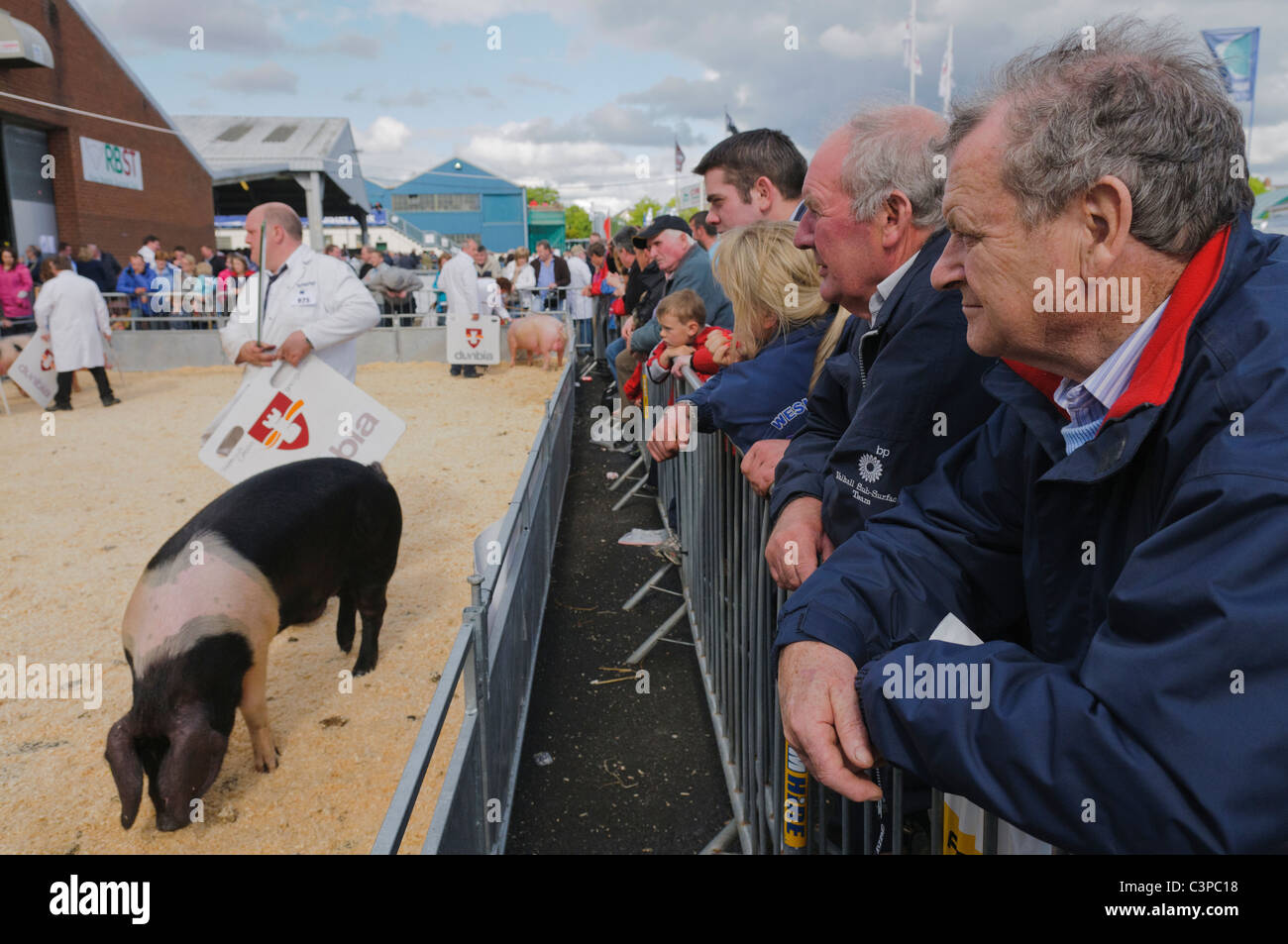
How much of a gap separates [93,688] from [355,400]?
1.97 m

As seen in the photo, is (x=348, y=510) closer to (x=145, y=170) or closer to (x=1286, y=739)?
(x=1286, y=739)

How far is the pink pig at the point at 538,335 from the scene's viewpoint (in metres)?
15.0

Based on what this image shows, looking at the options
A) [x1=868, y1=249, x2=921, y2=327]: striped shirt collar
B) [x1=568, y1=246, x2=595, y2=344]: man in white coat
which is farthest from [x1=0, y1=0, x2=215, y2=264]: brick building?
[x1=868, y1=249, x2=921, y2=327]: striped shirt collar

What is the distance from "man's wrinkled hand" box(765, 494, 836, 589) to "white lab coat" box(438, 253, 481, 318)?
13.2 m

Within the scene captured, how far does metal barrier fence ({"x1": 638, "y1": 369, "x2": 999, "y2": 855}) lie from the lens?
5.50 feet

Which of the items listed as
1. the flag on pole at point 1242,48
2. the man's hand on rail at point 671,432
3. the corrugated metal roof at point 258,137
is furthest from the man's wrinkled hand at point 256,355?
the corrugated metal roof at point 258,137

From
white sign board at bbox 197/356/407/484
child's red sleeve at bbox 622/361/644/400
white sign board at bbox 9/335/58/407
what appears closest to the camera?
white sign board at bbox 197/356/407/484

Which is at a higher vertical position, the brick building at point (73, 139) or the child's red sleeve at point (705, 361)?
the brick building at point (73, 139)

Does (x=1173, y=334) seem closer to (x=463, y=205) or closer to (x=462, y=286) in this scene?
(x=462, y=286)

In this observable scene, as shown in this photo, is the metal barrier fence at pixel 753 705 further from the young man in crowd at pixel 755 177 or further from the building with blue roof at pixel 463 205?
the building with blue roof at pixel 463 205

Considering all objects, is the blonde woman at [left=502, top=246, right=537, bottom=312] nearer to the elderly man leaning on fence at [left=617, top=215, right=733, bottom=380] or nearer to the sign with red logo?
the elderly man leaning on fence at [left=617, top=215, right=733, bottom=380]

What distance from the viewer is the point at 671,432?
339 cm

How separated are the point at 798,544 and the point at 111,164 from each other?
83.4 ft
